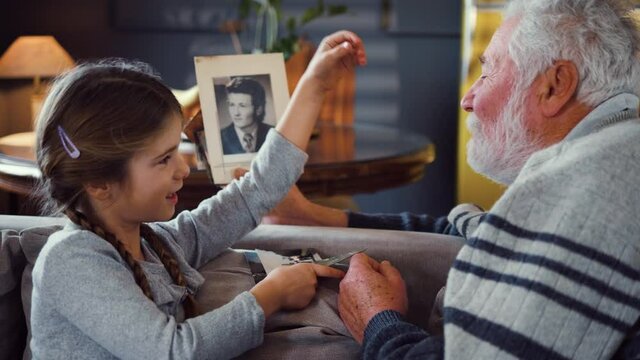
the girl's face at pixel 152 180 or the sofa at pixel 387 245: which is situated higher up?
the girl's face at pixel 152 180

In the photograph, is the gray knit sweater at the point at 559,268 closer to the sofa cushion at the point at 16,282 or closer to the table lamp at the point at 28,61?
the sofa cushion at the point at 16,282

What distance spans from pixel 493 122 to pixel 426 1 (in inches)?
134

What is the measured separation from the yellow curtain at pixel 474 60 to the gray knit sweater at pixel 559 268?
3173 millimetres

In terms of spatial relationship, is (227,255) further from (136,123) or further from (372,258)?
(136,123)

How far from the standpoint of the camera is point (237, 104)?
1.66 meters

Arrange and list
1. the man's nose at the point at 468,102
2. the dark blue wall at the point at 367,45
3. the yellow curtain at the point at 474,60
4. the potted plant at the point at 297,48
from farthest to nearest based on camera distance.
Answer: the dark blue wall at the point at 367,45 < the yellow curtain at the point at 474,60 < the potted plant at the point at 297,48 < the man's nose at the point at 468,102

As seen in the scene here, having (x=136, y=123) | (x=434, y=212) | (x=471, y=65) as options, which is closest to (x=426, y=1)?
(x=471, y=65)

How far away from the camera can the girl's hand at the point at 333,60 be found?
162cm

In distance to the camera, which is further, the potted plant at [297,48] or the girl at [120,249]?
the potted plant at [297,48]

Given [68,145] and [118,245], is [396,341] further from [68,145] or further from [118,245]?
[68,145]

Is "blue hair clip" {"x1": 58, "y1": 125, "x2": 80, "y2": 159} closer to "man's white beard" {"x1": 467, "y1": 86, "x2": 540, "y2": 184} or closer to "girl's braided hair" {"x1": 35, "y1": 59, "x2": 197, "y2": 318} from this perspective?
Answer: "girl's braided hair" {"x1": 35, "y1": 59, "x2": 197, "y2": 318}

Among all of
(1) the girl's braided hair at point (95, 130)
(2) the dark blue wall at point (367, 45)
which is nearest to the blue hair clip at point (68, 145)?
(1) the girl's braided hair at point (95, 130)

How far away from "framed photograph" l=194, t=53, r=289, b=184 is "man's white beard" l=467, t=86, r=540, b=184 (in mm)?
426

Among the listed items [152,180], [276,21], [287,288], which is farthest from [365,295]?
[276,21]
